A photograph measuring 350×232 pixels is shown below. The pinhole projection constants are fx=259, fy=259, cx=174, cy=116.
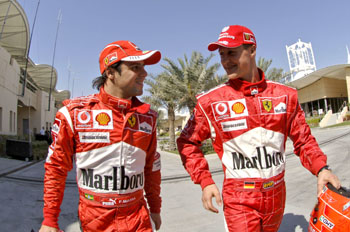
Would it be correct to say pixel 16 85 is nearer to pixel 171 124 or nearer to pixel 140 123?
pixel 171 124

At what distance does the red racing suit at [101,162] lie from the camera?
175 cm

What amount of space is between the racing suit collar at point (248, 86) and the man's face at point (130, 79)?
75cm

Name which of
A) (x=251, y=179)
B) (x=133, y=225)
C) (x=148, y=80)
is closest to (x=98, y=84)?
(x=133, y=225)

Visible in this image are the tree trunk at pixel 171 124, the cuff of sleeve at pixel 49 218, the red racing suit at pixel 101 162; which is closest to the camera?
the cuff of sleeve at pixel 49 218

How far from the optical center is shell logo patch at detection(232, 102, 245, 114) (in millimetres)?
2004

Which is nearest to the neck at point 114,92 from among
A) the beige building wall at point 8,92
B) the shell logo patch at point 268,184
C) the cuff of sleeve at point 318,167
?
the shell logo patch at point 268,184

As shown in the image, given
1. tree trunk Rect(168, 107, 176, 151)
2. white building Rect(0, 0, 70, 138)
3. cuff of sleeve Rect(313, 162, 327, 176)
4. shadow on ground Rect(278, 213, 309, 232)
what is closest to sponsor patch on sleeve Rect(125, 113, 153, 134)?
cuff of sleeve Rect(313, 162, 327, 176)

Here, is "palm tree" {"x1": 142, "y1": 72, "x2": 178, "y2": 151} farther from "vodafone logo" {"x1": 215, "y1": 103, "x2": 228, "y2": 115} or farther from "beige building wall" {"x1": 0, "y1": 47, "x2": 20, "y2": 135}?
"vodafone logo" {"x1": 215, "y1": 103, "x2": 228, "y2": 115}

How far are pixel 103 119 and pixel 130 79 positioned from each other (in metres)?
0.36

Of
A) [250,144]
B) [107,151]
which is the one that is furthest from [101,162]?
[250,144]

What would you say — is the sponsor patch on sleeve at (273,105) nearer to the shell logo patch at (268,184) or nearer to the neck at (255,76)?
the neck at (255,76)

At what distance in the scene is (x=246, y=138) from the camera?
6.38 ft

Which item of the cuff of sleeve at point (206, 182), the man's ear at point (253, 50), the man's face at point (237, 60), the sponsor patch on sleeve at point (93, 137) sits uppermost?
the man's ear at point (253, 50)

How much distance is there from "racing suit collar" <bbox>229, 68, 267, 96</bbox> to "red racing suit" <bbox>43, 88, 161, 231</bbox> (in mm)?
874
